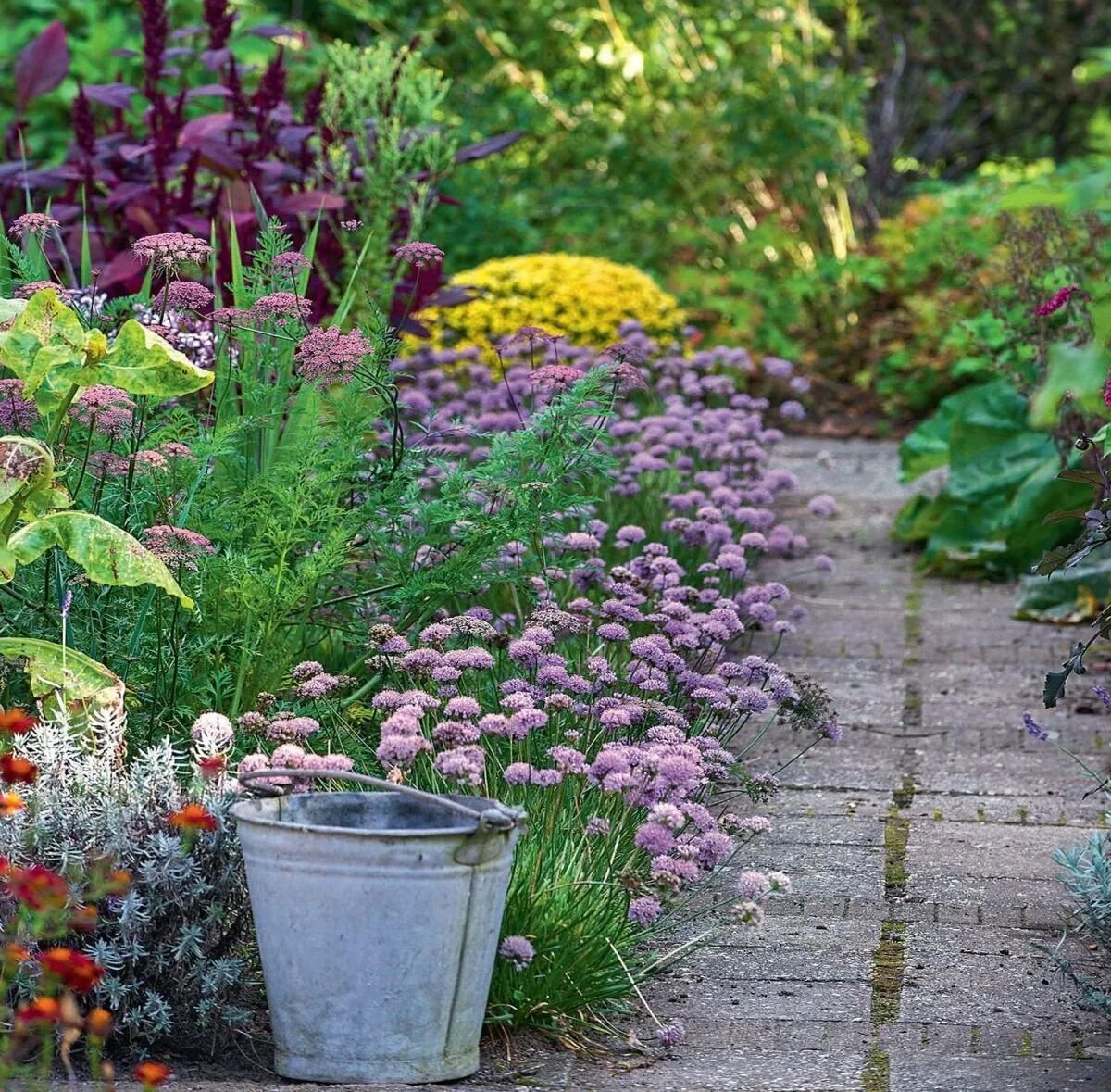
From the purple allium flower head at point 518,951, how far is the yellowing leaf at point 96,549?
0.89 meters

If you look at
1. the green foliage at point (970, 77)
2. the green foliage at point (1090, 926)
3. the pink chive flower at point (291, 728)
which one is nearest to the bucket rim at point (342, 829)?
the pink chive flower at point (291, 728)

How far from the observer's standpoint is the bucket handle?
269 cm

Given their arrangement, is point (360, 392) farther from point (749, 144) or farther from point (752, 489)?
point (749, 144)

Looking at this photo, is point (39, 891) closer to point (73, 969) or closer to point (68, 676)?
point (73, 969)

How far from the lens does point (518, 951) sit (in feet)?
9.50

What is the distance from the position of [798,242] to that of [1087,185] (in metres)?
9.47

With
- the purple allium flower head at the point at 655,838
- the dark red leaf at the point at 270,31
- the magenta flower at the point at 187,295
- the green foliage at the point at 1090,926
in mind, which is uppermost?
the dark red leaf at the point at 270,31

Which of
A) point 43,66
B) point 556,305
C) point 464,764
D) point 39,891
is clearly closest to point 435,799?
point 464,764

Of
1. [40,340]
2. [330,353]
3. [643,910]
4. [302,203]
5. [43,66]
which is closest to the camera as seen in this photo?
[643,910]

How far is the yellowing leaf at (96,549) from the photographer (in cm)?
318

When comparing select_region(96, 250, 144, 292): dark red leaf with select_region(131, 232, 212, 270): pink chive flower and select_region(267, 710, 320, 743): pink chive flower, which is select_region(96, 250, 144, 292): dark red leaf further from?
select_region(267, 710, 320, 743): pink chive flower

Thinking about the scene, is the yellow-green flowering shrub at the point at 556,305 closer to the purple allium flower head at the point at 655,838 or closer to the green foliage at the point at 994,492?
the green foliage at the point at 994,492

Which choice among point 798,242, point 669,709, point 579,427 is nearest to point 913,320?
point 798,242

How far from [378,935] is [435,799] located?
0.23 meters
